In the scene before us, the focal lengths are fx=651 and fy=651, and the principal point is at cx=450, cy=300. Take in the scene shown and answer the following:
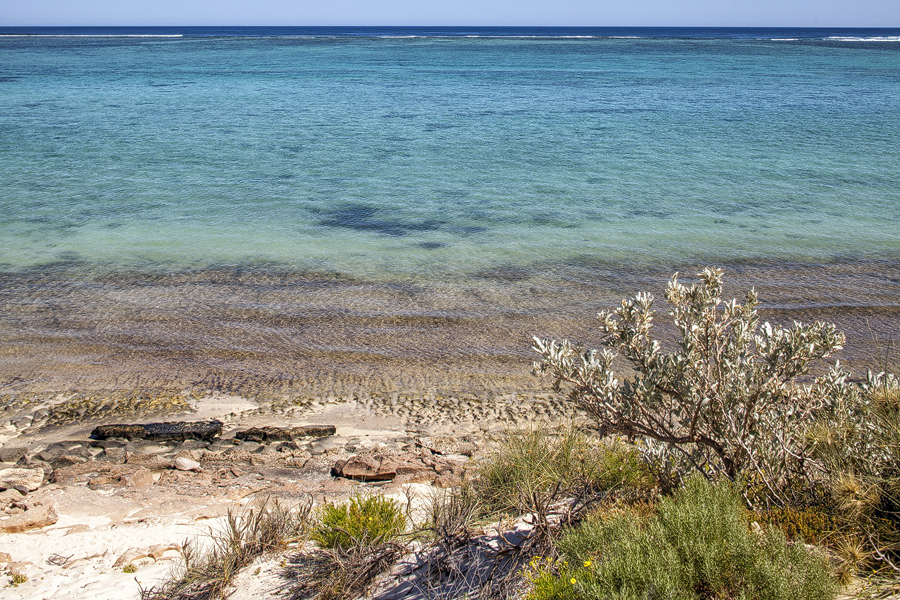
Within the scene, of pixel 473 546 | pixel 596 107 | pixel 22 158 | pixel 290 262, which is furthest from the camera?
pixel 596 107

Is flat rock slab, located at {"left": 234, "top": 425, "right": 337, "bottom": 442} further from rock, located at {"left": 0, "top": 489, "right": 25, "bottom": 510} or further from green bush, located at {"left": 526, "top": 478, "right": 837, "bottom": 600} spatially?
green bush, located at {"left": 526, "top": 478, "right": 837, "bottom": 600}

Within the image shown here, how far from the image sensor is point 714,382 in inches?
127

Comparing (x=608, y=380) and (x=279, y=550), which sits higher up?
(x=608, y=380)

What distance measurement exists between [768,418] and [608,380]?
0.85 metres

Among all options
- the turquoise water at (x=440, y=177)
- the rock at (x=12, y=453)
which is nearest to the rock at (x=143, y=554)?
the rock at (x=12, y=453)

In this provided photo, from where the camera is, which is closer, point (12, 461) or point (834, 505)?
point (834, 505)

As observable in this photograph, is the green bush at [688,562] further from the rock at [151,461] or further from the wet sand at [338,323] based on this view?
the wet sand at [338,323]

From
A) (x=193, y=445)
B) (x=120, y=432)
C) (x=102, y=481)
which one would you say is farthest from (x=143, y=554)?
(x=120, y=432)

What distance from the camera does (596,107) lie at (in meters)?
24.7

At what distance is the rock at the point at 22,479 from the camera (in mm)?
4266

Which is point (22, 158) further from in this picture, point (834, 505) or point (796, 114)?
point (796, 114)

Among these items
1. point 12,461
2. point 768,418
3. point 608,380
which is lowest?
point 12,461

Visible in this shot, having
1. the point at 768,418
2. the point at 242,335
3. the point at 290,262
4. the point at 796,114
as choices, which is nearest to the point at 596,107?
the point at 796,114

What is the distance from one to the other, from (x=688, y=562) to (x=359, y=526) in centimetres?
155
